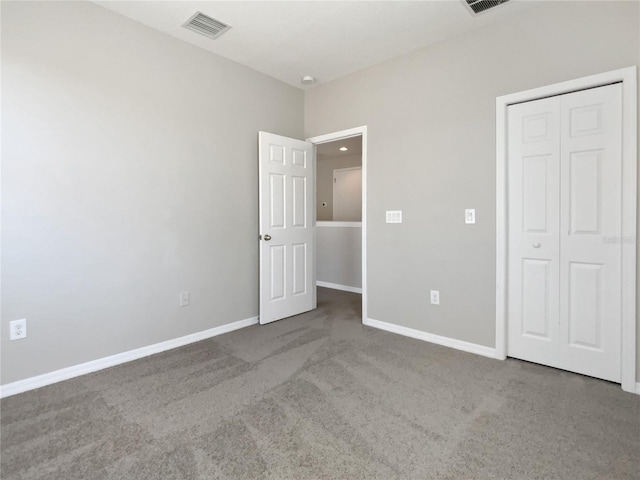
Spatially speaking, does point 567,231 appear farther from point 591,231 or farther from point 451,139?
point 451,139

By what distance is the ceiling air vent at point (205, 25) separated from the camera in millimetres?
2578

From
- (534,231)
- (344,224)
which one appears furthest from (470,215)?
(344,224)

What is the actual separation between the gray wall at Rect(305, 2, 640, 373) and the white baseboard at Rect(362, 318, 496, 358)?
0.05 m

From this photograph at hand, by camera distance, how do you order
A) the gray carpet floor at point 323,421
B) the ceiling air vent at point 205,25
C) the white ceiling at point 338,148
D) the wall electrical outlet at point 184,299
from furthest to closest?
the white ceiling at point 338,148 → the wall electrical outlet at point 184,299 → the ceiling air vent at point 205,25 → the gray carpet floor at point 323,421

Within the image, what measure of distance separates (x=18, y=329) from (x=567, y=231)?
377cm

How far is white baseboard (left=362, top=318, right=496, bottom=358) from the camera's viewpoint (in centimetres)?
274

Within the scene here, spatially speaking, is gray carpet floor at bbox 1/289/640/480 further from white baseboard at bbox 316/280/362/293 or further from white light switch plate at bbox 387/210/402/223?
white baseboard at bbox 316/280/362/293

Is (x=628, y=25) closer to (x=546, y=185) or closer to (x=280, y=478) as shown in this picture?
(x=546, y=185)

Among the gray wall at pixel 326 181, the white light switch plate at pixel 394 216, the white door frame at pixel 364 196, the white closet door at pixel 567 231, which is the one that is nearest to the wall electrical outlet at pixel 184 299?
the white door frame at pixel 364 196

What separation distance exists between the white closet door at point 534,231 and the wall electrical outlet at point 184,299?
8.95 ft

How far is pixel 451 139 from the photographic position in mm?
2875

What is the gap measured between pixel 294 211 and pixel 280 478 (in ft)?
8.92

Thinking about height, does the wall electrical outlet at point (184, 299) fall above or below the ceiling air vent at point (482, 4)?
below

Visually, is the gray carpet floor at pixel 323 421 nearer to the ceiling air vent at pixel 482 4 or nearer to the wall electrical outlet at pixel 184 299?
the wall electrical outlet at pixel 184 299
